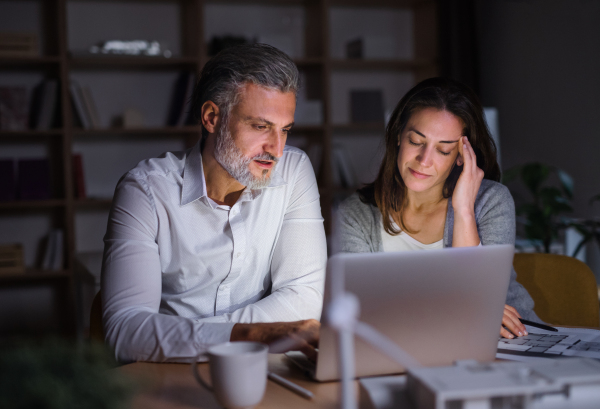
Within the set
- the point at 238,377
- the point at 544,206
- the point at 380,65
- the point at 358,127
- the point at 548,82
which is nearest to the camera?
the point at 238,377

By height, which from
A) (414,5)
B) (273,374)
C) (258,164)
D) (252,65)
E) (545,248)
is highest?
(414,5)

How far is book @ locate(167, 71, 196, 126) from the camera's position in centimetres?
333

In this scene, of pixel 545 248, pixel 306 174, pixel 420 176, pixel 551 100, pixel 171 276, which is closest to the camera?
pixel 171 276

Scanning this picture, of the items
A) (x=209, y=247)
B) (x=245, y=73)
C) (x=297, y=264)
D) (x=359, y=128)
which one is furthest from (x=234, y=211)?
(x=359, y=128)

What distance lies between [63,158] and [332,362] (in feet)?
9.36

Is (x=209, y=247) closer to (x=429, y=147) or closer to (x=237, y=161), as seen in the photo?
(x=237, y=161)

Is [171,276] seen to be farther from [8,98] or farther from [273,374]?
[8,98]

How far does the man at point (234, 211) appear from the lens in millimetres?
1264

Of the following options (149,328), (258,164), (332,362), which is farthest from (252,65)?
(332,362)

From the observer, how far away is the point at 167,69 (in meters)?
3.48

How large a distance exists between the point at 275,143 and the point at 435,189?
0.59 meters

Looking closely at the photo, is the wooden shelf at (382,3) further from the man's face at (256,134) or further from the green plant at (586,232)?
the man's face at (256,134)

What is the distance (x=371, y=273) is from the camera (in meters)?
0.75

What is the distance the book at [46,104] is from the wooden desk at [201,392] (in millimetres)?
2593
